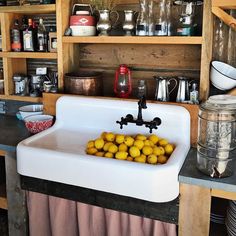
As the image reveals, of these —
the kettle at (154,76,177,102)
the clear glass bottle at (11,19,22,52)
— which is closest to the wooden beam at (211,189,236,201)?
the kettle at (154,76,177,102)

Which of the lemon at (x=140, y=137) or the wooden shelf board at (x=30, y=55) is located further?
the wooden shelf board at (x=30, y=55)

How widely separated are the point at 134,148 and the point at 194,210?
0.36 meters

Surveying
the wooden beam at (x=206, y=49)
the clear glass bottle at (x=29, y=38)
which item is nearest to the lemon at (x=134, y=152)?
the wooden beam at (x=206, y=49)

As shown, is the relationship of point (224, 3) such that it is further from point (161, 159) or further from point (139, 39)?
point (161, 159)

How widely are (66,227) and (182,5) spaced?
1.25 metres

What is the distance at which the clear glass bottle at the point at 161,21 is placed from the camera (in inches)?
70.2

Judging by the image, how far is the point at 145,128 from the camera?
173cm

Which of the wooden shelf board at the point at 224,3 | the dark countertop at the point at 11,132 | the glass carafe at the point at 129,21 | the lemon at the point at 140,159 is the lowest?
the dark countertop at the point at 11,132

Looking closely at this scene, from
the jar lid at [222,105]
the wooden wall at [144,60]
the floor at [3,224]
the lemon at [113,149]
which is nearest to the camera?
the jar lid at [222,105]

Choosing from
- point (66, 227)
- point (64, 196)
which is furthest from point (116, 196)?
point (66, 227)

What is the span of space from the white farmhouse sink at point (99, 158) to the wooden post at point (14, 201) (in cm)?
15

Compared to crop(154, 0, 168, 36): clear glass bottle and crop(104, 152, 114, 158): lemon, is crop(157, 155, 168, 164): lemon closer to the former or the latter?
crop(104, 152, 114, 158): lemon

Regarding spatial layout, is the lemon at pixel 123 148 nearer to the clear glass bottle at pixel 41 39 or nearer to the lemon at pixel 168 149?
the lemon at pixel 168 149

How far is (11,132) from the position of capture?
2.00 meters
